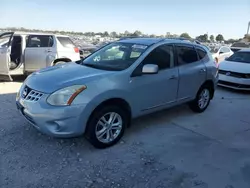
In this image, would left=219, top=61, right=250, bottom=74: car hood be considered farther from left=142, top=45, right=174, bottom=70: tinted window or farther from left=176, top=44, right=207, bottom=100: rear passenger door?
left=142, top=45, right=174, bottom=70: tinted window

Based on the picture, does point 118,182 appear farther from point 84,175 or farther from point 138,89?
point 138,89

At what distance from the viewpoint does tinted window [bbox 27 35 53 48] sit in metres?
7.89

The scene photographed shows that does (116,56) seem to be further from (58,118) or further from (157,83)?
(58,118)

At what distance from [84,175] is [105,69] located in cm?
167

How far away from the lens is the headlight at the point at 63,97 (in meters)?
3.18

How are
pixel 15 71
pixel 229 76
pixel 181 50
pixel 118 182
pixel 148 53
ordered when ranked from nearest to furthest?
pixel 118 182
pixel 148 53
pixel 181 50
pixel 15 71
pixel 229 76

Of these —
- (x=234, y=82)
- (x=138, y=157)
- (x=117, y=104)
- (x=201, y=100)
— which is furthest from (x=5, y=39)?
(x=234, y=82)

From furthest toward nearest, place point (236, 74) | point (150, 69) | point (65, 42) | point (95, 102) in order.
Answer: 1. point (65, 42)
2. point (236, 74)
3. point (150, 69)
4. point (95, 102)

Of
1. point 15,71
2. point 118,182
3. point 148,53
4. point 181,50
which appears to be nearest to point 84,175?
point 118,182

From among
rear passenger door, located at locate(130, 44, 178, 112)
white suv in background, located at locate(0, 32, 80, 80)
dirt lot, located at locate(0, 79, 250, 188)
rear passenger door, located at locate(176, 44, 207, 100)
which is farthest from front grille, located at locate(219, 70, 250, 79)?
white suv in background, located at locate(0, 32, 80, 80)

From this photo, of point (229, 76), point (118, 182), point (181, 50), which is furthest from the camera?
point (229, 76)

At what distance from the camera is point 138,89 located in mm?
3881

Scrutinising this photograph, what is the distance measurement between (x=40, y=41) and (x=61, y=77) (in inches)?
203

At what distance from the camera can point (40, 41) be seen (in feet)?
26.4
